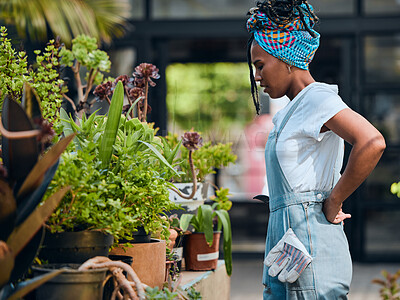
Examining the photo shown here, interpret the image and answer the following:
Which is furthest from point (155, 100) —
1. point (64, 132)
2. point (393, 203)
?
point (64, 132)

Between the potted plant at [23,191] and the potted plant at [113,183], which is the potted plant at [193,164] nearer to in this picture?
the potted plant at [113,183]

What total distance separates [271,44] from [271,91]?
5.9 inches

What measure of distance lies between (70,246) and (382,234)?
5773mm

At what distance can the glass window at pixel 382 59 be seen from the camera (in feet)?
22.6

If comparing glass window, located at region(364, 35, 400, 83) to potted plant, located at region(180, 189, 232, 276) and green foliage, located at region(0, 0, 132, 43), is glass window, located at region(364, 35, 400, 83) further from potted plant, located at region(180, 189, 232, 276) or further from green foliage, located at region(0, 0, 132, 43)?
potted plant, located at region(180, 189, 232, 276)

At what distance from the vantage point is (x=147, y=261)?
1814 mm

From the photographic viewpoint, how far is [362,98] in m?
6.82

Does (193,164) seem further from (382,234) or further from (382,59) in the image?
(382,59)

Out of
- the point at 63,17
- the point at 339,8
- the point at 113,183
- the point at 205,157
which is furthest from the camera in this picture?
the point at 339,8

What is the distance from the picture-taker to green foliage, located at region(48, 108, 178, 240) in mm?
1510

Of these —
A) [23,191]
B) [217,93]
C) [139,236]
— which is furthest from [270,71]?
[217,93]

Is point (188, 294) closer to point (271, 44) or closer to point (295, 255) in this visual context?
point (295, 255)

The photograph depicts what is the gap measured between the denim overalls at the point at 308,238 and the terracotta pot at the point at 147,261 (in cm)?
32

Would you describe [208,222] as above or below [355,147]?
below
